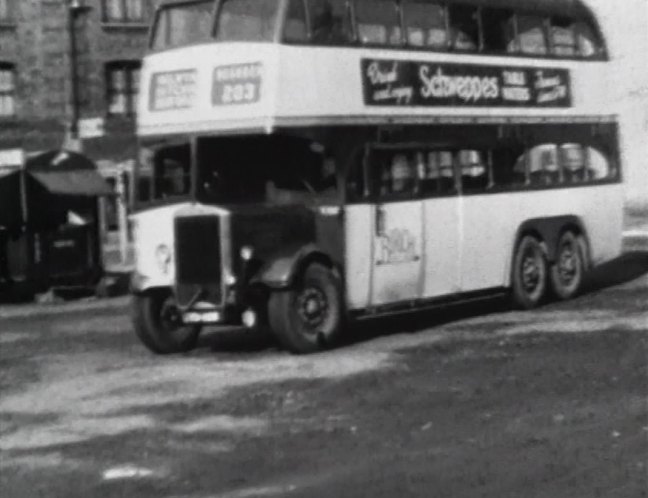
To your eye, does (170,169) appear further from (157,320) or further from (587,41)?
(587,41)

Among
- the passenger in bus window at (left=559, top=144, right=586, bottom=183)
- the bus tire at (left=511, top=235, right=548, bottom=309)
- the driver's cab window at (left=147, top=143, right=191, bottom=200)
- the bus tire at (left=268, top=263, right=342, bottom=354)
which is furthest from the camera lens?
the passenger in bus window at (left=559, top=144, right=586, bottom=183)

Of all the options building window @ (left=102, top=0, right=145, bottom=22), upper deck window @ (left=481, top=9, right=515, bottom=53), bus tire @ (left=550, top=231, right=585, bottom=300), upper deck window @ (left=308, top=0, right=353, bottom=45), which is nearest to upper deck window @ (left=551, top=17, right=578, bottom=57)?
upper deck window @ (left=481, top=9, right=515, bottom=53)

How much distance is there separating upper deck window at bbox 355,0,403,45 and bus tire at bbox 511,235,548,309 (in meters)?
3.56

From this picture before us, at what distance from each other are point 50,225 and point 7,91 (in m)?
18.6

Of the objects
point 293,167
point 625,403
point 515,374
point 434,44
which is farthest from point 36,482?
point 434,44

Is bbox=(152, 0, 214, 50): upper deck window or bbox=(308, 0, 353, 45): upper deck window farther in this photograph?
bbox=(152, 0, 214, 50): upper deck window

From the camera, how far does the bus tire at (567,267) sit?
2205cm

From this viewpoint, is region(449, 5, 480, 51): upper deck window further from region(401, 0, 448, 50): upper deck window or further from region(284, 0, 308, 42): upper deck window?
region(284, 0, 308, 42): upper deck window

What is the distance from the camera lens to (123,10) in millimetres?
48250

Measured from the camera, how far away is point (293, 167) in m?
17.5

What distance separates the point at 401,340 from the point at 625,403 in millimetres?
5940

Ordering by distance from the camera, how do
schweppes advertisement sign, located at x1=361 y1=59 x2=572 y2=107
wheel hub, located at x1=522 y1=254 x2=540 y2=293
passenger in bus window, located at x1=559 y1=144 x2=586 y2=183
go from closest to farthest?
schweppes advertisement sign, located at x1=361 y1=59 x2=572 y2=107, wheel hub, located at x1=522 y1=254 x2=540 y2=293, passenger in bus window, located at x1=559 y1=144 x2=586 y2=183

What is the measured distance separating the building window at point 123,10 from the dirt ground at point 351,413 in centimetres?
2866

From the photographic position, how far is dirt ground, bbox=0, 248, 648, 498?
32.2ft
